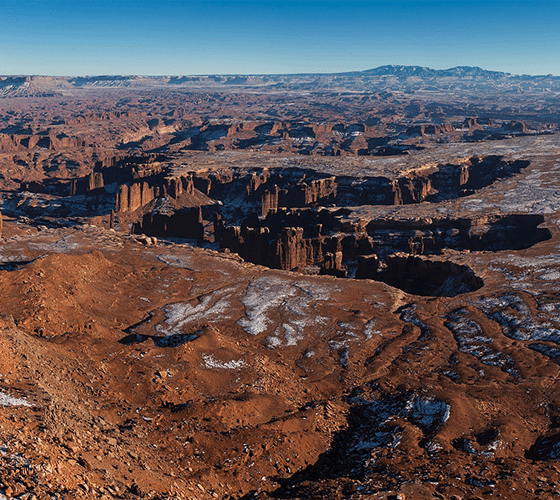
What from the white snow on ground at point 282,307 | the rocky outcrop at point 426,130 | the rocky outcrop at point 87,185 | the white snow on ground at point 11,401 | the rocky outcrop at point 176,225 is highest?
the rocky outcrop at point 426,130

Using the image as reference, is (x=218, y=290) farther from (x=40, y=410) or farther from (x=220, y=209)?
(x=220, y=209)

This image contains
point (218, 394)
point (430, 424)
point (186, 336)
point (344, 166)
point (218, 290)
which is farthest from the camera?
point (344, 166)

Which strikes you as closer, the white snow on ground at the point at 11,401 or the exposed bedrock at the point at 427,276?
the white snow on ground at the point at 11,401

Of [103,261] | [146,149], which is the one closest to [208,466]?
[103,261]

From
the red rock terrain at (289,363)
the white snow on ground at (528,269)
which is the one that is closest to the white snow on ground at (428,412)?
the red rock terrain at (289,363)

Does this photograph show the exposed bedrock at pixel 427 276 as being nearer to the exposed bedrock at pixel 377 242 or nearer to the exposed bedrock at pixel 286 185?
the exposed bedrock at pixel 377 242

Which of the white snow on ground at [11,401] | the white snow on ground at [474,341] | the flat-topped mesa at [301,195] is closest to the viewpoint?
the white snow on ground at [11,401]
